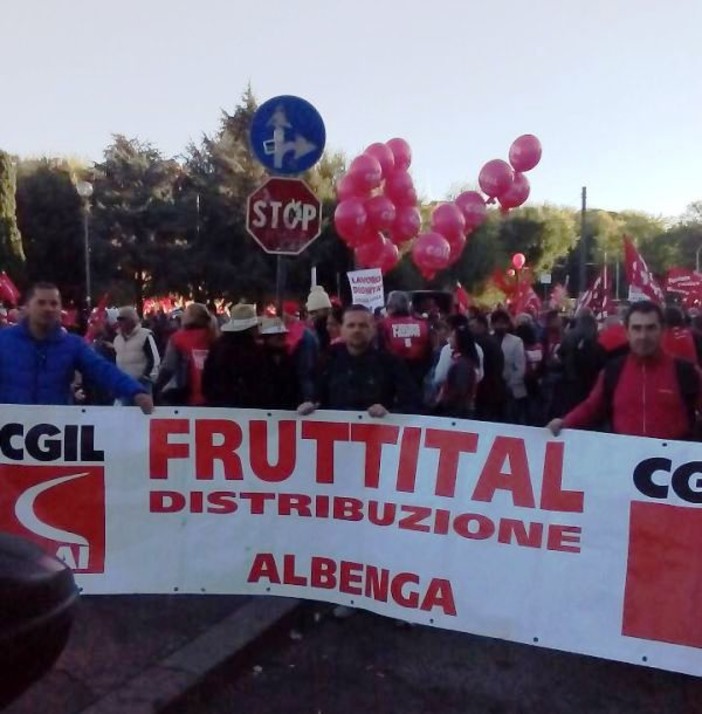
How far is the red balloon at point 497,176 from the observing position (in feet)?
60.2

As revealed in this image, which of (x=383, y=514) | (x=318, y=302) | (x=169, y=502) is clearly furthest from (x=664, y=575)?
(x=318, y=302)

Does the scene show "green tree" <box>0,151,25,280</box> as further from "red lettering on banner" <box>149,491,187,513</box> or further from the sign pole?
"red lettering on banner" <box>149,491,187,513</box>

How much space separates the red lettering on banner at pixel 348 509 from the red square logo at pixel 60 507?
122 centimetres

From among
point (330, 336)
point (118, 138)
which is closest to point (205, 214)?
point (118, 138)

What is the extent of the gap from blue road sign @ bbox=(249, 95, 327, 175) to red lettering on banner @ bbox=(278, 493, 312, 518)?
8.74 feet

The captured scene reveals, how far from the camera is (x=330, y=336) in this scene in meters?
11.1

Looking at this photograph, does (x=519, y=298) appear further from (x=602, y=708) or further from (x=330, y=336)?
(x=602, y=708)

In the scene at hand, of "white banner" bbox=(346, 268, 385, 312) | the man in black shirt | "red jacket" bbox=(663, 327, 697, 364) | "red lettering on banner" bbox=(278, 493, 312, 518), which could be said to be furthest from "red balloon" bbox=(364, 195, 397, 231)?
"red lettering on banner" bbox=(278, 493, 312, 518)

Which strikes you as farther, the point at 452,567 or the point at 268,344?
the point at 268,344

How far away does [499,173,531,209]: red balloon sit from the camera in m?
18.5

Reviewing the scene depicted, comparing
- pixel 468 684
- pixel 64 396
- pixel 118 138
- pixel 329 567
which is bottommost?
pixel 468 684

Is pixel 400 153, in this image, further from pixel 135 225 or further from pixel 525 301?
pixel 135 225

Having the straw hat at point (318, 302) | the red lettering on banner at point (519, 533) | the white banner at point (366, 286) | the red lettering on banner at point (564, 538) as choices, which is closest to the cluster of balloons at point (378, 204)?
the white banner at point (366, 286)

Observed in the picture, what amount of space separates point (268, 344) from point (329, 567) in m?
1.97
